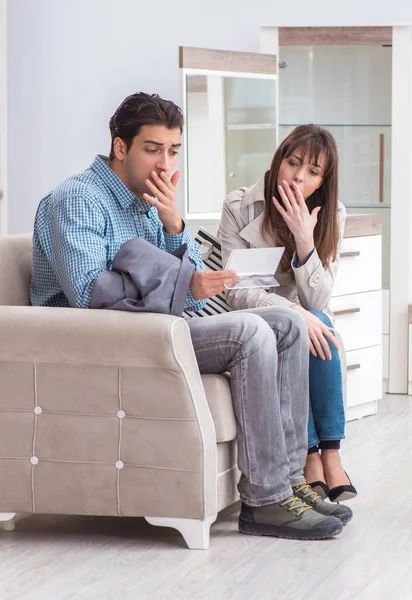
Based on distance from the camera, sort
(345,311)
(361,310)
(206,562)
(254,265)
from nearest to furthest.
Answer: (206,562), (254,265), (345,311), (361,310)

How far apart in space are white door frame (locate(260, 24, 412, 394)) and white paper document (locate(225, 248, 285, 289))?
2223 millimetres

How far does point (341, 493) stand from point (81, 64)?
299cm

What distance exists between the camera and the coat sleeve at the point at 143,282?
2.49 m

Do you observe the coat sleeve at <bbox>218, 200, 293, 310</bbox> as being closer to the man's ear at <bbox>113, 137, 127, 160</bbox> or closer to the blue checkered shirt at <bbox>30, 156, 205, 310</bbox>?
the blue checkered shirt at <bbox>30, 156, 205, 310</bbox>

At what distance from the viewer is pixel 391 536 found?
2.66 m

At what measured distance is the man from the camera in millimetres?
2521

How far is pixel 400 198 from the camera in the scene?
4.82 meters

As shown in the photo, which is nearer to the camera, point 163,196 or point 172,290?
point 172,290

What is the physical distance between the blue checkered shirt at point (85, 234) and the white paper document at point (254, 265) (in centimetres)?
15

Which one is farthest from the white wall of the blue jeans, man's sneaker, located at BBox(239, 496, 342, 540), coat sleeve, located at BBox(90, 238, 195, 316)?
man's sneaker, located at BBox(239, 496, 342, 540)

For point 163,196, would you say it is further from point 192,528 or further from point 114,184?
point 192,528

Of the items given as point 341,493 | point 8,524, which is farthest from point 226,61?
point 8,524

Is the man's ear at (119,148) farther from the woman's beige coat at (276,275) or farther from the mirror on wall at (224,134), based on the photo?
the mirror on wall at (224,134)

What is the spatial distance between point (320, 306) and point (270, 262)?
429 millimetres
